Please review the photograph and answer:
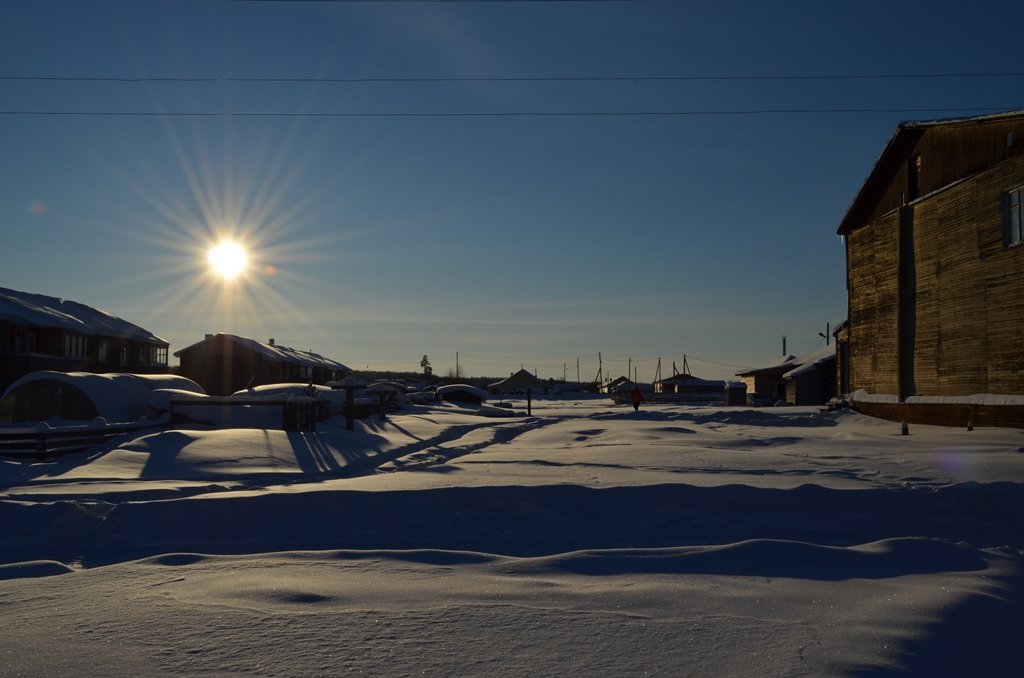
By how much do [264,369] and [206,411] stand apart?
32654mm

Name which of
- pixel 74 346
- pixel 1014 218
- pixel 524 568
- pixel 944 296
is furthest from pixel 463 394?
pixel 524 568

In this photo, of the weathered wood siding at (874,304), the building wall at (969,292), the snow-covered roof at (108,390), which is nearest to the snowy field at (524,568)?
the building wall at (969,292)

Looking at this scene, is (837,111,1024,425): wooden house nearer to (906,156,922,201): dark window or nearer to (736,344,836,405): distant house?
(906,156,922,201): dark window

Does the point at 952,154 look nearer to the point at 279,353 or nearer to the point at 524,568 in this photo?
the point at 524,568

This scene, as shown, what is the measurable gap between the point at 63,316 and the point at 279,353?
22620 millimetres

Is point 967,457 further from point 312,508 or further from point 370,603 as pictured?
point 370,603

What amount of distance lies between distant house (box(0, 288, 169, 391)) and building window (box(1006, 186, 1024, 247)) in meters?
34.3

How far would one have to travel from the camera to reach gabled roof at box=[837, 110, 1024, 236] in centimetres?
2112

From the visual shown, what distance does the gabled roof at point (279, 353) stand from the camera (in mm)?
52906

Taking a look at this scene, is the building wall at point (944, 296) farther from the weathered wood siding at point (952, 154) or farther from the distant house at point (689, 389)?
the distant house at point (689, 389)

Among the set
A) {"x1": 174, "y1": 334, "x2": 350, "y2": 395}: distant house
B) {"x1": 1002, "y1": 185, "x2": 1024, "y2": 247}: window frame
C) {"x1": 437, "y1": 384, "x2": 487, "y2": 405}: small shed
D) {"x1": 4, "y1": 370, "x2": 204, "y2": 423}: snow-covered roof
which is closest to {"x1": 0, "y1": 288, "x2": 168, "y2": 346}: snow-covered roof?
{"x1": 174, "y1": 334, "x2": 350, "y2": 395}: distant house

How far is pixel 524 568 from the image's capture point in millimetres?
6676

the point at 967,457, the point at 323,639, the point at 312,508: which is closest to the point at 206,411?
the point at 312,508

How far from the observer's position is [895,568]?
680 cm
